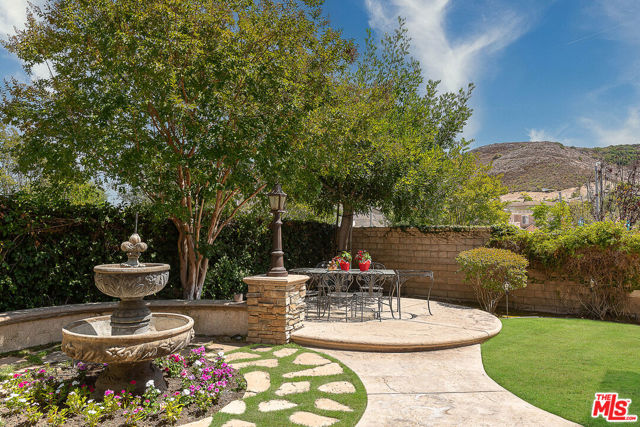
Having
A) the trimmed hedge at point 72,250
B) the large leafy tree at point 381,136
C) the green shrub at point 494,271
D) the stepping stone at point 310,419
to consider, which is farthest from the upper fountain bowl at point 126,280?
the green shrub at point 494,271

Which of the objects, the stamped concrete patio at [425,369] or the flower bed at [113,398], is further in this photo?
the stamped concrete patio at [425,369]

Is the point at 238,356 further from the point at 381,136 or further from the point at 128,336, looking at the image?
the point at 381,136

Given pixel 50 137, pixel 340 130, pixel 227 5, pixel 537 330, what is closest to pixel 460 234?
pixel 537 330

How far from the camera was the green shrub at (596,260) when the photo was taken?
728 centimetres

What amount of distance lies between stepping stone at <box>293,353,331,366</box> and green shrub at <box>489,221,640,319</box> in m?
6.14

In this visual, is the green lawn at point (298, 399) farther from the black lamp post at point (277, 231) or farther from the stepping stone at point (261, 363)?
the black lamp post at point (277, 231)

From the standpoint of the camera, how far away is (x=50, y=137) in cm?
509

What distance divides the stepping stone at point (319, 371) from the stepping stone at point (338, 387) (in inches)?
11.4

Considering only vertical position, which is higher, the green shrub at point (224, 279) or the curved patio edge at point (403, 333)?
the green shrub at point (224, 279)

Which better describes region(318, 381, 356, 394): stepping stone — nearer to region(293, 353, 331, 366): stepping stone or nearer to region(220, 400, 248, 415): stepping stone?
region(293, 353, 331, 366): stepping stone

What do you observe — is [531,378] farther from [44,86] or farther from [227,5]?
[44,86]

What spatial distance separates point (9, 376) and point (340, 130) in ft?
18.5

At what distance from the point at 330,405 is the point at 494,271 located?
590cm

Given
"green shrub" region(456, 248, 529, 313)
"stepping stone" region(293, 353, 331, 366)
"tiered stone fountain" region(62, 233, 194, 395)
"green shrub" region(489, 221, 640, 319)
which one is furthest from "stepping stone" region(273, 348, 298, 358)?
"green shrub" region(489, 221, 640, 319)
